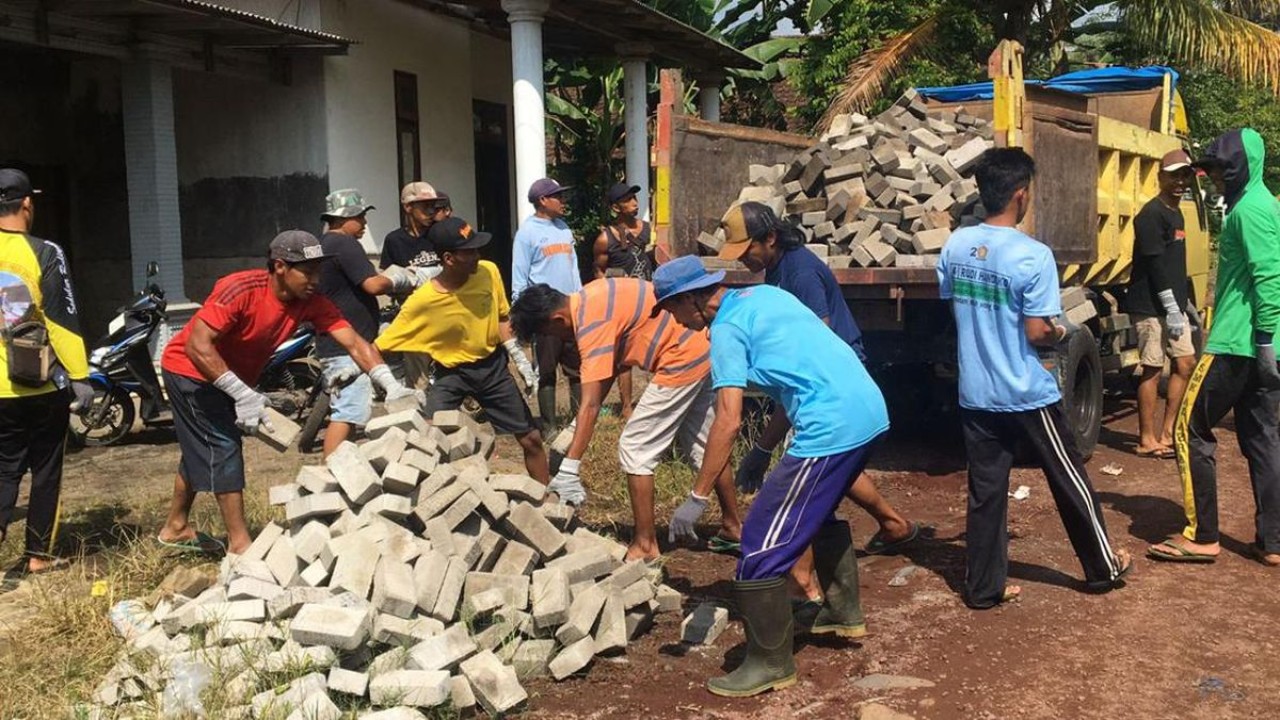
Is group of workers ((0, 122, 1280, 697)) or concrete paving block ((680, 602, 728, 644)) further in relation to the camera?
concrete paving block ((680, 602, 728, 644))

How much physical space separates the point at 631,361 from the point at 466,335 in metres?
1.10

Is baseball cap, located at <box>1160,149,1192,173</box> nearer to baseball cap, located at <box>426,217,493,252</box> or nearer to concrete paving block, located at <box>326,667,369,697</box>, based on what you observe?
baseball cap, located at <box>426,217,493,252</box>

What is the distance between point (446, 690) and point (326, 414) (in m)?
5.06

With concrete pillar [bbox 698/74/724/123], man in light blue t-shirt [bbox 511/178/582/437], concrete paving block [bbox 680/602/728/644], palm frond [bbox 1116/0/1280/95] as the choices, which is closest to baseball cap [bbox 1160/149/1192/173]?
man in light blue t-shirt [bbox 511/178/582/437]

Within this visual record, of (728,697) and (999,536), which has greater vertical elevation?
(999,536)

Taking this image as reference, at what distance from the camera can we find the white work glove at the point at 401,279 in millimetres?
7062

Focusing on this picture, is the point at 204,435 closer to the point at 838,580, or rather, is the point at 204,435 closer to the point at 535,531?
the point at 535,531

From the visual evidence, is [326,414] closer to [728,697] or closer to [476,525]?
[476,525]

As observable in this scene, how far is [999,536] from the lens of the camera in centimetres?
515

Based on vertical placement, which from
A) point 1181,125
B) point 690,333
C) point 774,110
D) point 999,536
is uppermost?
point 774,110

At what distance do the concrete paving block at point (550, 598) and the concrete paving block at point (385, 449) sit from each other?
0.83 m

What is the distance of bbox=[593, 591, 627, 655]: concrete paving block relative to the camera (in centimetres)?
464

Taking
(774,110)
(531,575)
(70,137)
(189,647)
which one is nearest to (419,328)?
(531,575)

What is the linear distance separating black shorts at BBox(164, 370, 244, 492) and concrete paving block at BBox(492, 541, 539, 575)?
4.78 ft
